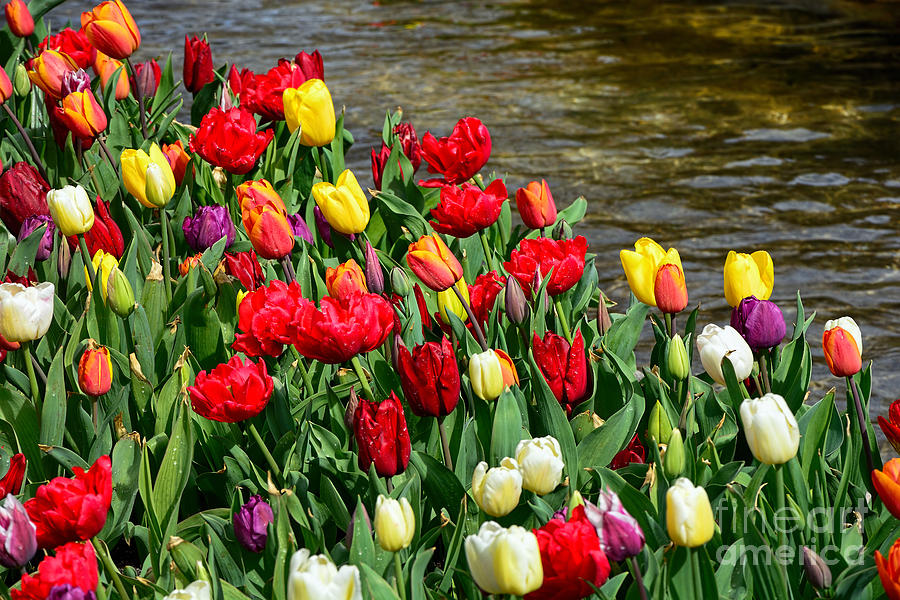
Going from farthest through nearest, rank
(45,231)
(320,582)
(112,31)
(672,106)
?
1. (672,106)
2. (112,31)
3. (45,231)
4. (320,582)

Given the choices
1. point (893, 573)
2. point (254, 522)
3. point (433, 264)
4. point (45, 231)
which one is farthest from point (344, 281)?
point (893, 573)

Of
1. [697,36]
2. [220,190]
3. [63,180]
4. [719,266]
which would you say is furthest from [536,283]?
[697,36]

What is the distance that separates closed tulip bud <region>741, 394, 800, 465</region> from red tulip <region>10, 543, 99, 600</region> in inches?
31.9

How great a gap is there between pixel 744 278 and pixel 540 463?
625 mm

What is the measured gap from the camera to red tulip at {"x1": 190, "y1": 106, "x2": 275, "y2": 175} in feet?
7.66

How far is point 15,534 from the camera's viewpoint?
124 centimetres

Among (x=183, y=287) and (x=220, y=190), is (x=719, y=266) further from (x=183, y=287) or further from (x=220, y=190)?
(x=183, y=287)

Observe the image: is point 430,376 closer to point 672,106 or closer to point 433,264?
point 433,264

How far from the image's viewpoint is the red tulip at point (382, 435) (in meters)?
1.42

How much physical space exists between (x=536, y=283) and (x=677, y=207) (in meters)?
2.85

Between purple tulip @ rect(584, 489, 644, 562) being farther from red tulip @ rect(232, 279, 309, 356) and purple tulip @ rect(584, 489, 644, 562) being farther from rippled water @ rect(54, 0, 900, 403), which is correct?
rippled water @ rect(54, 0, 900, 403)

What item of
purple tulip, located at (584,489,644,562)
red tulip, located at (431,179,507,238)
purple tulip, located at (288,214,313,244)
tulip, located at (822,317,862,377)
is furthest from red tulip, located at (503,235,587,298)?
purple tulip, located at (584,489,644,562)

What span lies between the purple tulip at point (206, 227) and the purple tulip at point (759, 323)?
117 cm

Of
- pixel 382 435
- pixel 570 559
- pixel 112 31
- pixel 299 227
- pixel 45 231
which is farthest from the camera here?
pixel 112 31
